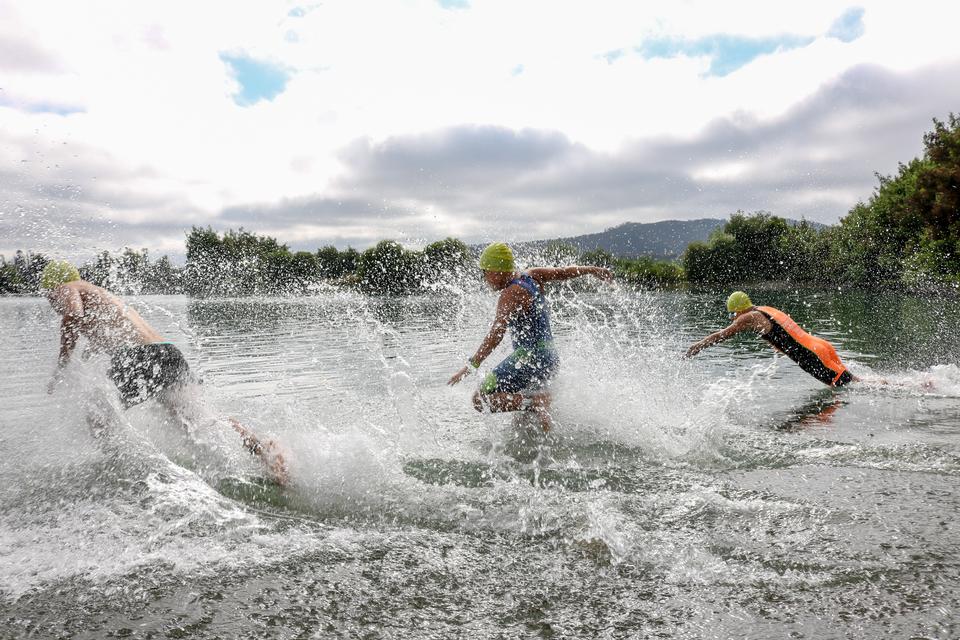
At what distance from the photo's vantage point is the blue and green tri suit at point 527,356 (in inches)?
289

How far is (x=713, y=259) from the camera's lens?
120 meters

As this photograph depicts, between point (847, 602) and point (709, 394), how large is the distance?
7527 mm

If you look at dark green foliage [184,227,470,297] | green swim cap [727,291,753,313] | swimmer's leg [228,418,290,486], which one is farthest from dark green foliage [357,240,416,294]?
swimmer's leg [228,418,290,486]

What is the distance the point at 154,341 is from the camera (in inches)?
255

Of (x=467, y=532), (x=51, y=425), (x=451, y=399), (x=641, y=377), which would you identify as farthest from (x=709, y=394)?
(x=51, y=425)

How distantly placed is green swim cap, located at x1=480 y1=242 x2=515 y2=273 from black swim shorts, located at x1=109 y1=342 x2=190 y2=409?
3653 mm

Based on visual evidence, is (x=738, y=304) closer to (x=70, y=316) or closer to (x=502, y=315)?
(x=502, y=315)

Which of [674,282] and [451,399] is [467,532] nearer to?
[451,399]

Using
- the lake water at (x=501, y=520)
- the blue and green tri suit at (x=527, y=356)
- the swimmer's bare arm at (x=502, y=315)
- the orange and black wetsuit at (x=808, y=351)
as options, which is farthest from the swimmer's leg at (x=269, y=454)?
the orange and black wetsuit at (x=808, y=351)

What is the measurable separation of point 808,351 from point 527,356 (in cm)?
647

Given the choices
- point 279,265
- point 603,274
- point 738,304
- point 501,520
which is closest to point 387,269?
point 279,265

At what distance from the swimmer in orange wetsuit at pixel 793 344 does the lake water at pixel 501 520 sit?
757mm

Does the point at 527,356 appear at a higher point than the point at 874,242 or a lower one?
lower

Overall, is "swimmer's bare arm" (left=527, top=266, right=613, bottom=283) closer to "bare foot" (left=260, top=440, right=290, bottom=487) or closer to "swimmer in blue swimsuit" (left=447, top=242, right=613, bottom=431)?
"swimmer in blue swimsuit" (left=447, top=242, right=613, bottom=431)
